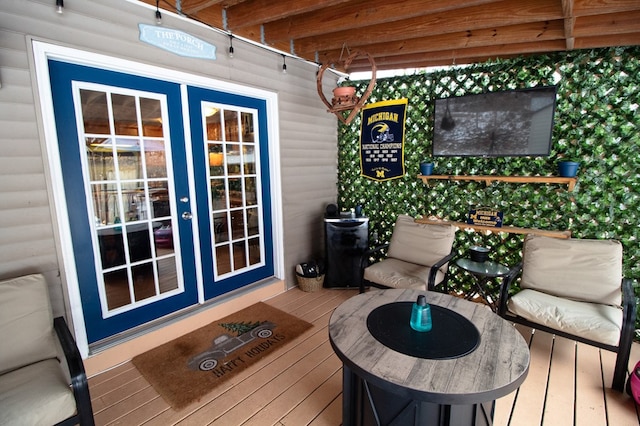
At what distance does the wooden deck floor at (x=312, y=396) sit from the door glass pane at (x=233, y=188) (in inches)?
44.3

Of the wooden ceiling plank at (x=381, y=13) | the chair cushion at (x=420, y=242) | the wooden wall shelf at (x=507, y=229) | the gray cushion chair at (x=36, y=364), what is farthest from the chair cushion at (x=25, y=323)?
the wooden wall shelf at (x=507, y=229)

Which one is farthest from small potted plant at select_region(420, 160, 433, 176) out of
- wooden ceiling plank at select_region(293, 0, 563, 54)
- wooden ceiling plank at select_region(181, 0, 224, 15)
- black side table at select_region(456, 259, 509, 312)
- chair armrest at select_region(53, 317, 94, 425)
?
chair armrest at select_region(53, 317, 94, 425)

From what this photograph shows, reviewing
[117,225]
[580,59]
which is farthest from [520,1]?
[117,225]

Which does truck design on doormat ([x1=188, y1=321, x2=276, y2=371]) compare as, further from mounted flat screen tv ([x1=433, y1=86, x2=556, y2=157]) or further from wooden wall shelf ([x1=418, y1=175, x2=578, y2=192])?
mounted flat screen tv ([x1=433, y1=86, x2=556, y2=157])

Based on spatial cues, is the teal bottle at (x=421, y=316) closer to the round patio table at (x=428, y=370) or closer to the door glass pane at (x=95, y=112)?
→ the round patio table at (x=428, y=370)

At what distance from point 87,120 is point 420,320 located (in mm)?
2441

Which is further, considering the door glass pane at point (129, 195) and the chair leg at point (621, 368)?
the door glass pane at point (129, 195)

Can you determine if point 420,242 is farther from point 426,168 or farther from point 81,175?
point 81,175

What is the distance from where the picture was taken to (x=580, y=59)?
7.98ft

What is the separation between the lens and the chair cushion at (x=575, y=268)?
7.42 feet

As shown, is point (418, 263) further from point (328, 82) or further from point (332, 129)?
point (328, 82)

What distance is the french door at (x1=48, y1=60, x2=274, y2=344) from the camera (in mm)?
2090

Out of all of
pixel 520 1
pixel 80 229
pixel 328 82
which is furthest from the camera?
pixel 328 82

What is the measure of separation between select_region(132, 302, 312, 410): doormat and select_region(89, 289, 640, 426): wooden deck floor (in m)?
0.07
